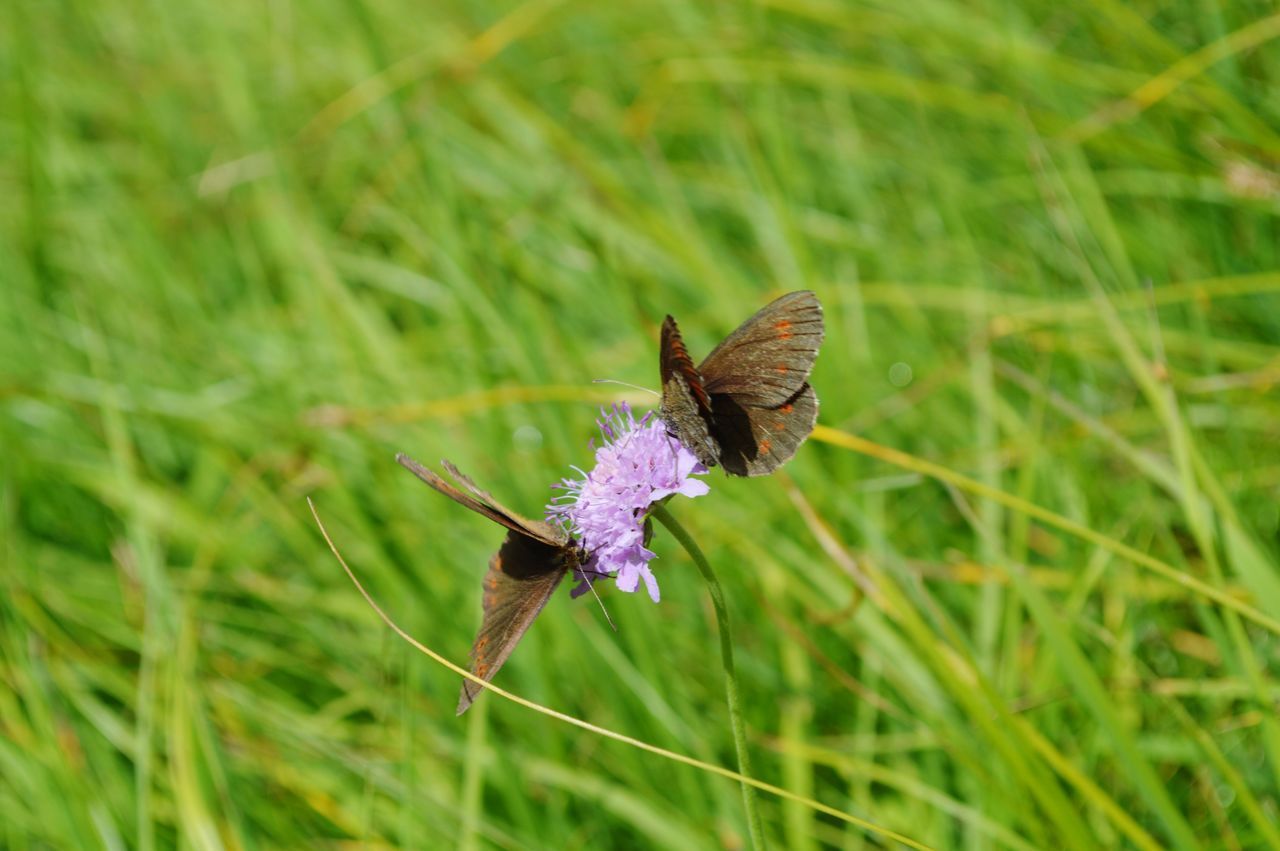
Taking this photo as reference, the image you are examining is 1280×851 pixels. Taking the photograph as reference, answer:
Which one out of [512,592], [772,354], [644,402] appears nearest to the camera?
[512,592]

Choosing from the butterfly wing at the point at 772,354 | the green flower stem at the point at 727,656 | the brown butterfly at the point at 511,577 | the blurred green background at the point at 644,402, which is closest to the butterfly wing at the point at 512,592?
the brown butterfly at the point at 511,577

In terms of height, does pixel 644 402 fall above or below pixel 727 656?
above

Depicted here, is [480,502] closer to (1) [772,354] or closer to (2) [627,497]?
(2) [627,497]

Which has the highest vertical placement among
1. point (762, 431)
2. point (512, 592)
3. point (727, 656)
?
point (762, 431)

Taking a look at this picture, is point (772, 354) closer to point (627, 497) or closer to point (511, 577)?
point (627, 497)

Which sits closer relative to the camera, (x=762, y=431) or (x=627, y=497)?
(x=627, y=497)

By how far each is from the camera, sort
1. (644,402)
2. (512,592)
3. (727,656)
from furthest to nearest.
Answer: (644,402) < (512,592) < (727,656)

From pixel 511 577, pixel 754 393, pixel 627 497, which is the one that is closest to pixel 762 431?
pixel 754 393
